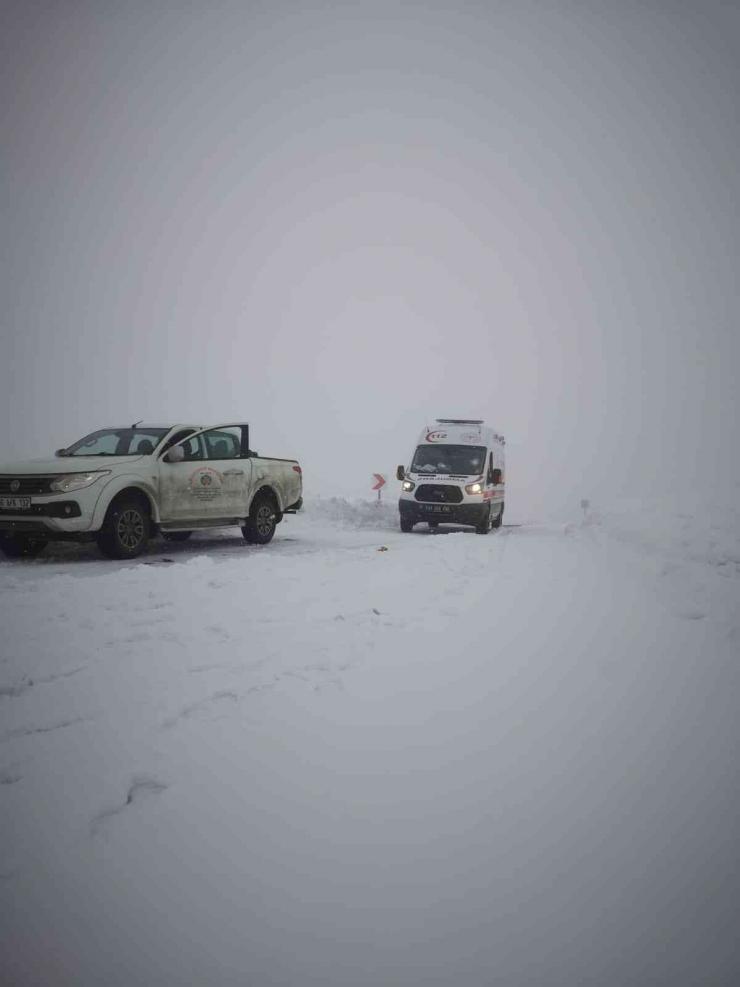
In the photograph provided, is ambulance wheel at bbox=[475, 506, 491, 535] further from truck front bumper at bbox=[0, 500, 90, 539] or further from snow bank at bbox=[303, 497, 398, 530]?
truck front bumper at bbox=[0, 500, 90, 539]

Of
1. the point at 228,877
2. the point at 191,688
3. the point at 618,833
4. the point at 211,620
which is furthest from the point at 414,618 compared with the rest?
the point at 228,877

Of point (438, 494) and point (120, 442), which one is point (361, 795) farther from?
point (438, 494)

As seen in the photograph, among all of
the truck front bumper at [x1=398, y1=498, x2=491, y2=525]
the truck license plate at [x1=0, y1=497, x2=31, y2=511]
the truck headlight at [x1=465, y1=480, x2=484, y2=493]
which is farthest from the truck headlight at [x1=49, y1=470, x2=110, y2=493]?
the truck headlight at [x1=465, y1=480, x2=484, y2=493]

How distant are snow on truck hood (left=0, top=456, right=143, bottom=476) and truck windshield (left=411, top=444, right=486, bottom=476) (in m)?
9.03

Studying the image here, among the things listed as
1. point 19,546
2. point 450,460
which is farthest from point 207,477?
point 450,460

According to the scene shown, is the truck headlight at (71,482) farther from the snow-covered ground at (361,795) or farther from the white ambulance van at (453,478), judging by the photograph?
the white ambulance van at (453,478)

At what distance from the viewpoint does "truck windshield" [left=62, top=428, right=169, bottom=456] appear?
1028 cm

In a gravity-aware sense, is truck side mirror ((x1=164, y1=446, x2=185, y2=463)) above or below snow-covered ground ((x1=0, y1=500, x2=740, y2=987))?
above

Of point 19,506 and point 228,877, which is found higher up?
point 19,506

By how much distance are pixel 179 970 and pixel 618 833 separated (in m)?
1.71

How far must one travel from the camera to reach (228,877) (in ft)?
7.43

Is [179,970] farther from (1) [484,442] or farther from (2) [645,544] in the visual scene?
(1) [484,442]

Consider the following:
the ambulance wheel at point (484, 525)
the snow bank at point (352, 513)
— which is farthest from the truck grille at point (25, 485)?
the ambulance wheel at point (484, 525)

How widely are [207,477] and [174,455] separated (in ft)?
2.63
